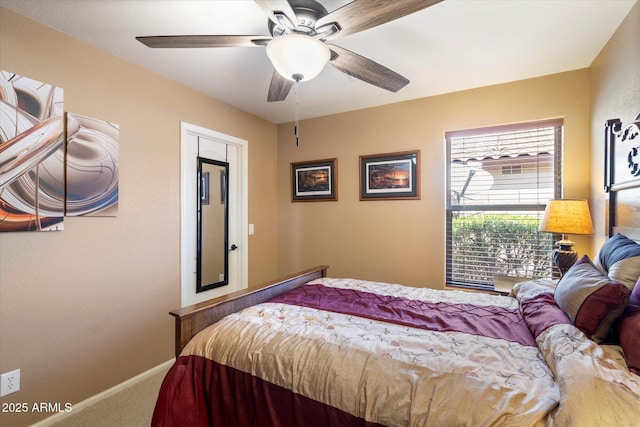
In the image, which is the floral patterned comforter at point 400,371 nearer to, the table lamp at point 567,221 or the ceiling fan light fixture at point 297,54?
the table lamp at point 567,221

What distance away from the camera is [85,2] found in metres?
1.69

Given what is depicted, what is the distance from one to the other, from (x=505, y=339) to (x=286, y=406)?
1023 mm

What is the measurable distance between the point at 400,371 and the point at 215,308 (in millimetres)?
1052

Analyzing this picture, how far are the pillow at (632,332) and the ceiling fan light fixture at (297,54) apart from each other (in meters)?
1.72

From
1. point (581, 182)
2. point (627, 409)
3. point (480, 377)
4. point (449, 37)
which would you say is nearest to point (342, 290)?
point (480, 377)

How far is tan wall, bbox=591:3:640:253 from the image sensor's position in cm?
174

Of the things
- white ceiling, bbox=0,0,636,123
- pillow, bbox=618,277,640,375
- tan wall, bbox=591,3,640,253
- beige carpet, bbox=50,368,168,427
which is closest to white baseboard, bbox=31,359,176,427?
beige carpet, bbox=50,368,168,427

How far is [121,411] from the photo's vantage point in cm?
202

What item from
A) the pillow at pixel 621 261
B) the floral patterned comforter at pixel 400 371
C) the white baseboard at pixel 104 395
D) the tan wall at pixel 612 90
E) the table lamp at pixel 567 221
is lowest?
the white baseboard at pixel 104 395

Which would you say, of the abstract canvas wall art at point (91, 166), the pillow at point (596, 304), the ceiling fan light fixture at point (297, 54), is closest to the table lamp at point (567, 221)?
the pillow at point (596, 304)

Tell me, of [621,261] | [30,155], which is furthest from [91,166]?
[621,261]

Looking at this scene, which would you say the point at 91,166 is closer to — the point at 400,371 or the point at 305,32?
the point at 305,32

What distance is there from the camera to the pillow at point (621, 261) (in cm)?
128

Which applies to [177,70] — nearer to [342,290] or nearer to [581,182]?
[342,290]
